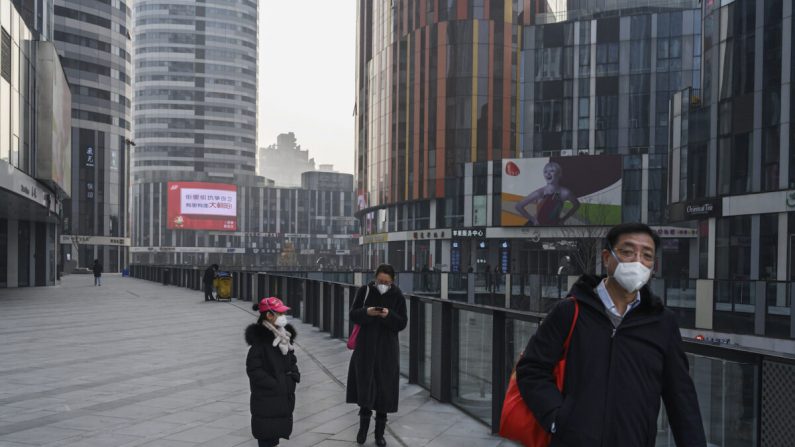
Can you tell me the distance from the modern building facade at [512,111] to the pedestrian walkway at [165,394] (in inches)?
1863

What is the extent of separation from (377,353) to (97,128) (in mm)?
86931

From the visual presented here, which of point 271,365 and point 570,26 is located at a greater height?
point 570,26

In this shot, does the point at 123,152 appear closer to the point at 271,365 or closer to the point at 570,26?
the point at 570,26

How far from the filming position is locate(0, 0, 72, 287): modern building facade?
82.1 feet

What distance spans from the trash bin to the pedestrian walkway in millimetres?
10413

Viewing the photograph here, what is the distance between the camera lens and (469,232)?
62625 mm

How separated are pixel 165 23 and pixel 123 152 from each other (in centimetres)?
6983

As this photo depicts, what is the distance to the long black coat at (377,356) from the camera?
256 inches

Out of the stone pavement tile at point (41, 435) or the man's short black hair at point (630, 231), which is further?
the stone pavement tile at point (41, 435)

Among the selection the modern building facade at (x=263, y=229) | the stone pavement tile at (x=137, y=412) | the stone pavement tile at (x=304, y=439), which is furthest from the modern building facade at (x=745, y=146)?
the modern building facade at (x=263, y=229)

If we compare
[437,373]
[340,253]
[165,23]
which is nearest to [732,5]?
[437,373]

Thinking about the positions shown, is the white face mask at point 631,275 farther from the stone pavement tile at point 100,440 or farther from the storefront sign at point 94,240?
the storefront sign at point 94,240

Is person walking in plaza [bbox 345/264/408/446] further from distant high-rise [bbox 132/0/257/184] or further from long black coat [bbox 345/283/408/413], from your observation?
distant high-rise [bbox 132/0/257/184]

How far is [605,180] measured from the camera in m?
58.8
